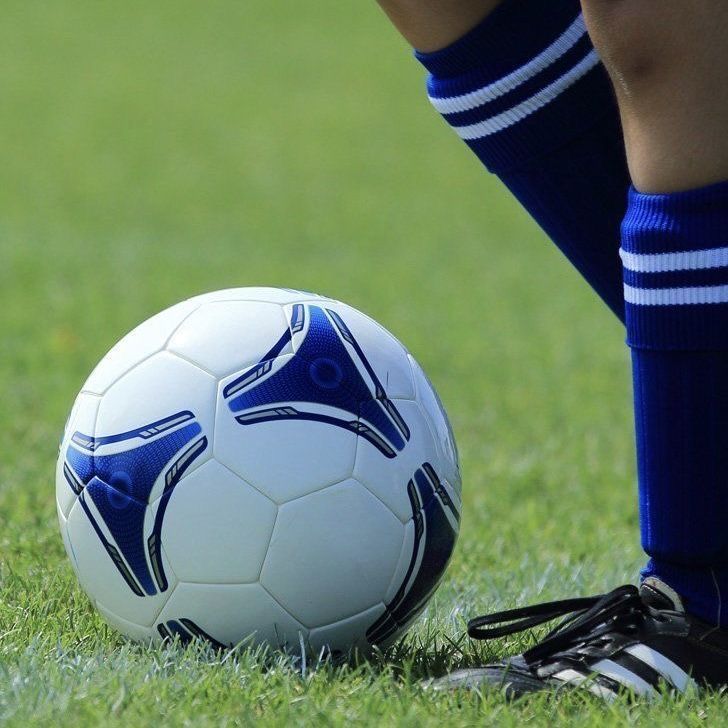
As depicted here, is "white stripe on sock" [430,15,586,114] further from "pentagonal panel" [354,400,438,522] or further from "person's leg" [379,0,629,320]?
"pentagonal panel" [354,400,438,522]

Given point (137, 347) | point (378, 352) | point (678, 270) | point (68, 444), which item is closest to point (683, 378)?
point (678, 270)

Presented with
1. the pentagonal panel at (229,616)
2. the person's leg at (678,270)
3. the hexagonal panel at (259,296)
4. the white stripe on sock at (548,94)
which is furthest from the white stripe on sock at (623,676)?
the white stripe on sock at (548,94)

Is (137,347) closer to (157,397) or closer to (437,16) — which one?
(157,397)

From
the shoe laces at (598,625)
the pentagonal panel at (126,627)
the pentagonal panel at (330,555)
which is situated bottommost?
the shoe laces at (598,625)

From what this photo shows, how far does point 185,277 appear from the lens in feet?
25.5

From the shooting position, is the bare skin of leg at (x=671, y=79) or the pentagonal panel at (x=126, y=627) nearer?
the bare skin of leg at (x=671, y=79)

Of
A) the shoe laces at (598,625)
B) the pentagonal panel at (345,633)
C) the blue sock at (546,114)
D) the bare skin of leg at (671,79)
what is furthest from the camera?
the blue sock at (546,114)

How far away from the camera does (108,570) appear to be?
7.11ft

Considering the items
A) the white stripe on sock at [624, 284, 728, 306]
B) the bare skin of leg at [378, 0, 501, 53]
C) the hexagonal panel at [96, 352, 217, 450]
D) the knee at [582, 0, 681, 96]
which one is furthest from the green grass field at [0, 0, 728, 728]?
the bare skin of leg at [378, 0, 501, 53]

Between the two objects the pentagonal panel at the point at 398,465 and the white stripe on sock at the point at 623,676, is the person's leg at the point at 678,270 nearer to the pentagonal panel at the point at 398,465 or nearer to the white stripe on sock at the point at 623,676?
the white stripe on sock at the point at 623,676

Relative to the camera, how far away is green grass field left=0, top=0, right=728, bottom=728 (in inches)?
77.1

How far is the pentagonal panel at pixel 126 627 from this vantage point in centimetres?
218

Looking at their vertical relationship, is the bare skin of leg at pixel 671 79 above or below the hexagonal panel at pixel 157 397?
above

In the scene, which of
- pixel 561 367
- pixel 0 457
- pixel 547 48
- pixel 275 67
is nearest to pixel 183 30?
pixel 275 67
